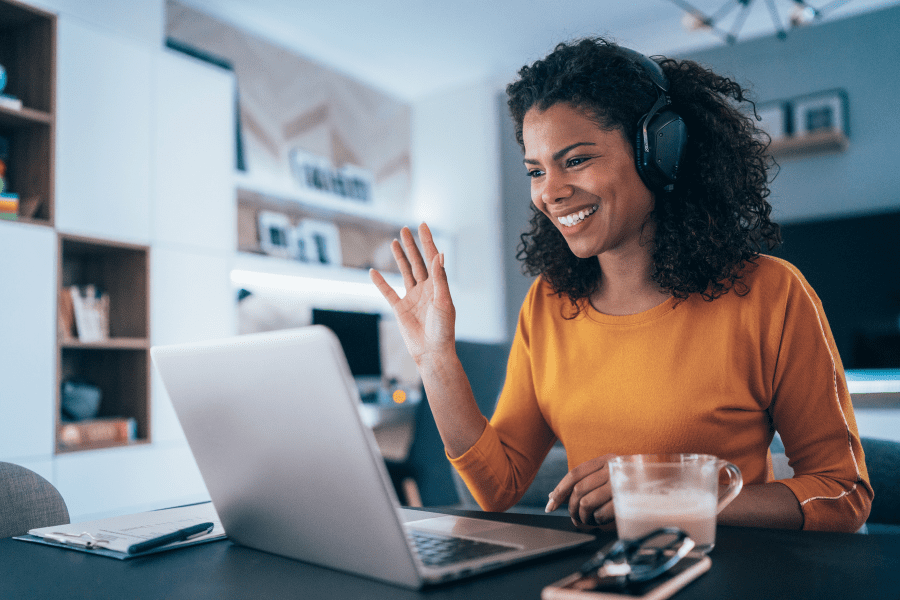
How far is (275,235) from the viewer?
12.5 ft

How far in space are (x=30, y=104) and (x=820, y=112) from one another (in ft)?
12.0

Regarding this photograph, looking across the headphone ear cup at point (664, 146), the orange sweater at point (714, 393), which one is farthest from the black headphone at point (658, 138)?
the orange sweater at point (714, 393)

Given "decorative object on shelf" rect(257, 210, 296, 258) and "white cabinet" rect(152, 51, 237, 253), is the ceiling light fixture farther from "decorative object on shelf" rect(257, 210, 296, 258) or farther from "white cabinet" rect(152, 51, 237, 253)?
"decorative object on shelf" rect(257, 210, 296, 258)

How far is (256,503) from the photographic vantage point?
65cm

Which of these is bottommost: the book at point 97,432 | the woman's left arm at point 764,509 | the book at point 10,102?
the book at point 97,432

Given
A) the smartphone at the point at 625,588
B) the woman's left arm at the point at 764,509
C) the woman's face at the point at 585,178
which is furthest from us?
the woman's face at the point at 585,178

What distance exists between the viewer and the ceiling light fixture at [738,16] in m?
2.96

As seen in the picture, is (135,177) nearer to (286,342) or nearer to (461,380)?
(461,380)

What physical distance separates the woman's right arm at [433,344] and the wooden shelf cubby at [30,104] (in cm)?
197

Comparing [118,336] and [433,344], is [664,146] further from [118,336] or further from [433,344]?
[118,336]

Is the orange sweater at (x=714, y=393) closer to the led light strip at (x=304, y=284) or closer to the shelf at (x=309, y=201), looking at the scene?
the led light strip at (x=304, y=284)

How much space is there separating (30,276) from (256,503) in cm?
210

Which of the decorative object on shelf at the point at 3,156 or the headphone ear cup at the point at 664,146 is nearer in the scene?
the headphone ear cup at the point at 664,146

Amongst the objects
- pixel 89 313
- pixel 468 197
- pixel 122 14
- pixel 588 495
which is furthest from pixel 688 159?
pixel 468 197
